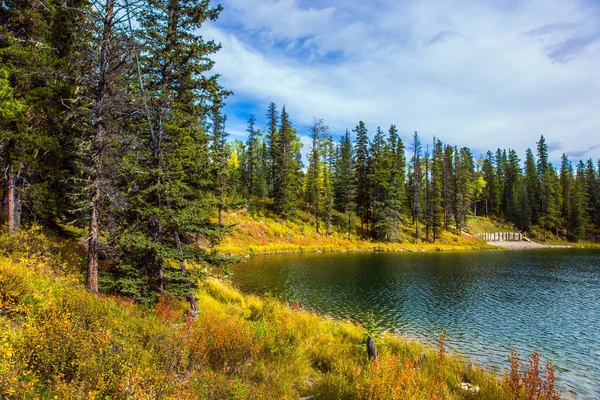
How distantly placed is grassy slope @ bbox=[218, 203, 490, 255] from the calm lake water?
10.2 m

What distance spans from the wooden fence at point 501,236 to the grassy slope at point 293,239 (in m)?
9.26

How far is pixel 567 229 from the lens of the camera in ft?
264

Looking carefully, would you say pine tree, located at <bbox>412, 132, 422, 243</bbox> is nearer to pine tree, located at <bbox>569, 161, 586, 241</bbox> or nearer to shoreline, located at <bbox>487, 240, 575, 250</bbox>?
shoreline, located at <bbox>487, 240, 575, 250</bbox>

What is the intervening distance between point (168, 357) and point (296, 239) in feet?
157

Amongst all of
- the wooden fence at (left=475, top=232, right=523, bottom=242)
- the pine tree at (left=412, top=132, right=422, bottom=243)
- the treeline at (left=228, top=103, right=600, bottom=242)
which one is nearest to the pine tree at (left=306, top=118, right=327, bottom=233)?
the treeline at (left=228, top=103, right=600, bottom=242)

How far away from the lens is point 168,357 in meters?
5.89

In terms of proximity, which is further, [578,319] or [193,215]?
[578,319]

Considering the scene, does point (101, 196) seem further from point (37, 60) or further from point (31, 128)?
point (37, 60)

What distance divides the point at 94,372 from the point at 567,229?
4101 inches

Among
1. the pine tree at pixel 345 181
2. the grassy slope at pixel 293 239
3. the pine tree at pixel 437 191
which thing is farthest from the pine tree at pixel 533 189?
the pine tree at pixel 345 181

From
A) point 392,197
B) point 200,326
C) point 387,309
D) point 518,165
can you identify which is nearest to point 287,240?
point 392,197

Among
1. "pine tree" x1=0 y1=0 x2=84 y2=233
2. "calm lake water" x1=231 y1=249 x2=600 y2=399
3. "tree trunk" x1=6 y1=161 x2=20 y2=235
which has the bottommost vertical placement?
"calm lake water" x1=231 y1=249 x2=600 y2=399

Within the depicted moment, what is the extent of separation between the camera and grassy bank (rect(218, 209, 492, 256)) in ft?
157

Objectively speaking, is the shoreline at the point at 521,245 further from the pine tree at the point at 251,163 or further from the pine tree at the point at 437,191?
the pine tree at the point at 251,163
